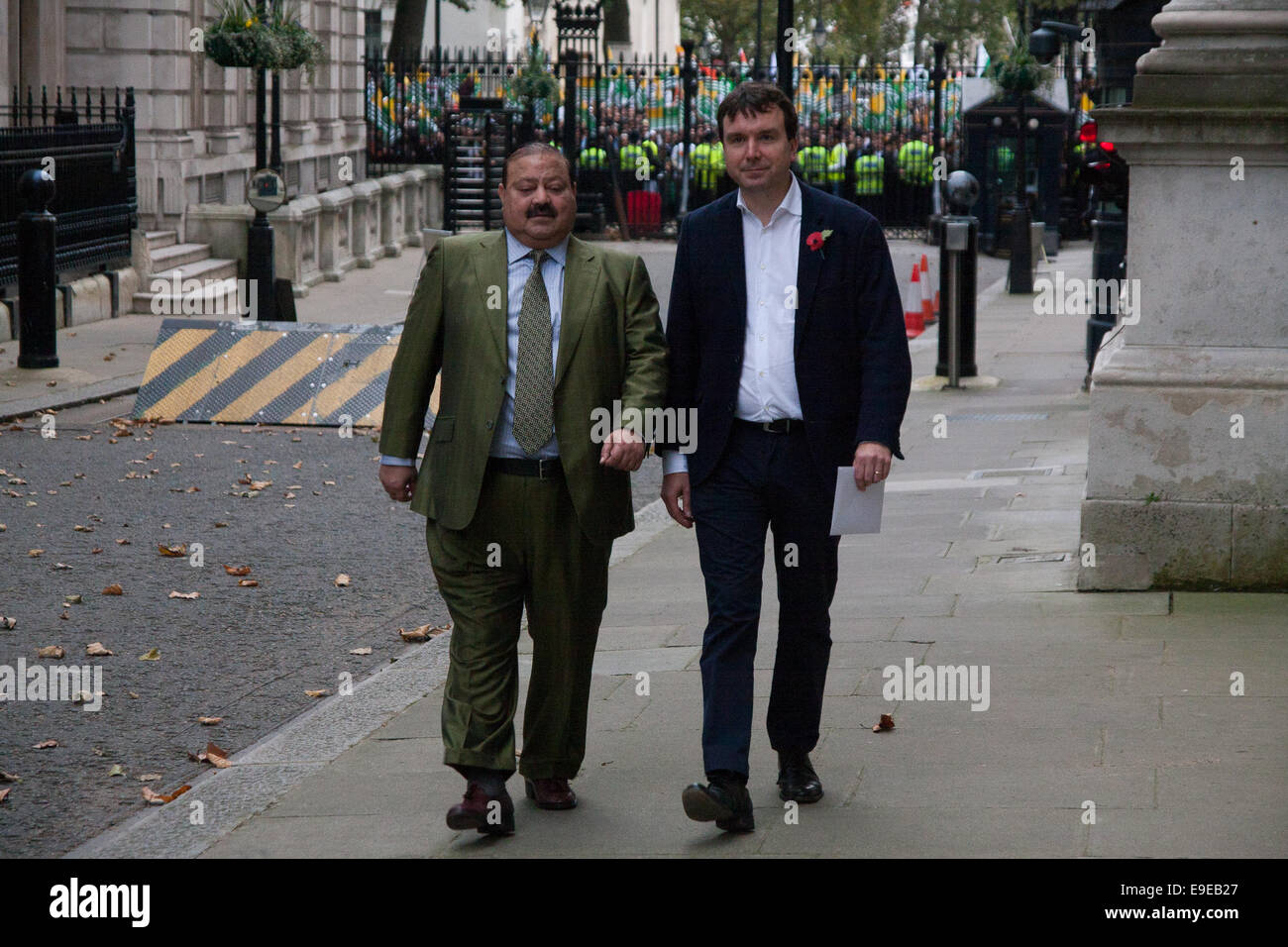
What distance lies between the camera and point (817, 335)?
4672 millimetres

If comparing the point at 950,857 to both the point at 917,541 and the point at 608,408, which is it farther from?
the point at 917,541

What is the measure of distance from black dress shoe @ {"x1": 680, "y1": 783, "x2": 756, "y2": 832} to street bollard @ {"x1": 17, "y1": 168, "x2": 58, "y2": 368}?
424 inches

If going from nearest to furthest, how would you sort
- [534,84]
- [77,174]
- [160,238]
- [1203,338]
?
1. [1203,338]
2. [77,174]
3. [160,238]
4. [534,84]

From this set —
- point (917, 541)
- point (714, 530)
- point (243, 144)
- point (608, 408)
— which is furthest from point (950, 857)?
point (243, 144)

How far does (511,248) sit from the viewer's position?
477cm

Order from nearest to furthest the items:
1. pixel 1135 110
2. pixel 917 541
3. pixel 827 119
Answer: pixel 1135 110
pixel 917 541
pixel 827 119

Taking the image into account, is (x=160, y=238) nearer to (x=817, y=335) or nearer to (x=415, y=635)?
(x=415, y=635)

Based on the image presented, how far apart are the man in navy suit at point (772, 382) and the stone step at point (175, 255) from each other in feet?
53.9

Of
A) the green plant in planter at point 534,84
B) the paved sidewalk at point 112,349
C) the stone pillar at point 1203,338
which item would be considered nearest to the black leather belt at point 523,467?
the stone pillar at point 1203,338

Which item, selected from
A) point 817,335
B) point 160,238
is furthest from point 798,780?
point 160,238

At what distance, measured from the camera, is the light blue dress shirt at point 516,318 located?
4.68 m

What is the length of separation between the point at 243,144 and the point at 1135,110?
2024cm

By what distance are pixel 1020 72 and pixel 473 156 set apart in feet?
30.3

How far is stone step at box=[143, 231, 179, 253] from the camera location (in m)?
Result: 21.1
